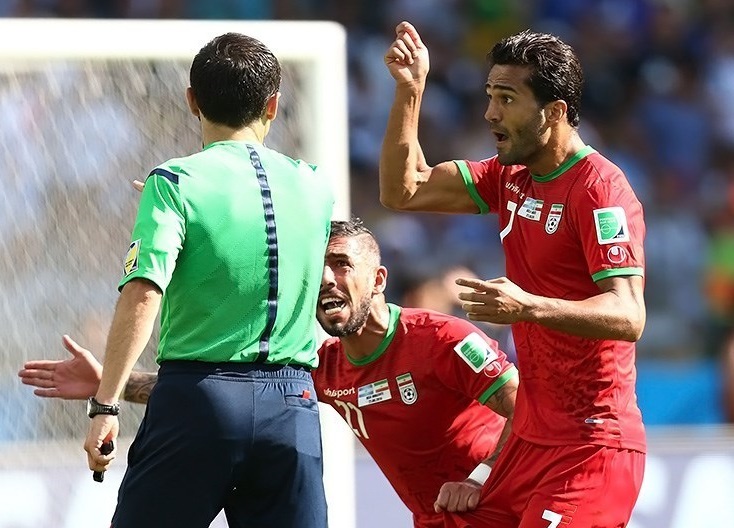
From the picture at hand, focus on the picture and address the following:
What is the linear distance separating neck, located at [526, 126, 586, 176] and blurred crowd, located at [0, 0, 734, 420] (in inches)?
175

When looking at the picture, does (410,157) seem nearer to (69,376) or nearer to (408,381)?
(408,381)

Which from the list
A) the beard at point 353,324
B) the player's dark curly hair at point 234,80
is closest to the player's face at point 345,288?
the beard at point 353,324

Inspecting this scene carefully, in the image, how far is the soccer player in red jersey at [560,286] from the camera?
3.80 meters

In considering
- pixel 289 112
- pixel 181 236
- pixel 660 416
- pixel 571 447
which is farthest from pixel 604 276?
pixel 660 416

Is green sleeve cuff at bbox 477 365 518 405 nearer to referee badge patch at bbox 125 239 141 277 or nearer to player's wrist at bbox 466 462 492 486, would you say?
player's wrist at bbox 466 462 492 486

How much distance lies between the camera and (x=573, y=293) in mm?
3850

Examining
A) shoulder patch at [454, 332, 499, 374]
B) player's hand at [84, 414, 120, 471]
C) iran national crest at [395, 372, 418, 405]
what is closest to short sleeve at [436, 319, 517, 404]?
shoulder patch at [454, 332, 499, 374]

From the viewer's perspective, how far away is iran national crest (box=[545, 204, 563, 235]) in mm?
3871

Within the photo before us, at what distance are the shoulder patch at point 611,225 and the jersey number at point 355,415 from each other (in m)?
1.23

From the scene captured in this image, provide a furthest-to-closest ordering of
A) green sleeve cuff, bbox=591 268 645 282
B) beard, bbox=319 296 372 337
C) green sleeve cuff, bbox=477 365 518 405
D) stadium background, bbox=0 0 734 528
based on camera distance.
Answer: stadium background, bbox=0 0 734 528 < beard, bbox=319 296 372 337 < green sleeve cuff, bbox=477 365 518 405 < green sleeve cuff, bbox=591 268 645 282

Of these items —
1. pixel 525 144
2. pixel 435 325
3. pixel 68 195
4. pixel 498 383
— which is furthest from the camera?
pixel 68 195

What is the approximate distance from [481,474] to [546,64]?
128cm

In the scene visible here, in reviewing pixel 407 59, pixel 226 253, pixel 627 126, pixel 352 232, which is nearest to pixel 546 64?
pixel 407 59

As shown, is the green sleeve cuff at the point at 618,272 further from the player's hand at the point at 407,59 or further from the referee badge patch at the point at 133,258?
the referee badge patch at the point at 133,258
